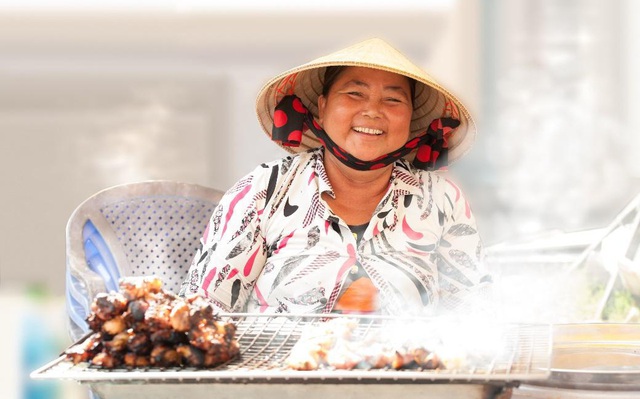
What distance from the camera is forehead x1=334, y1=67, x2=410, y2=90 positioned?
255cm

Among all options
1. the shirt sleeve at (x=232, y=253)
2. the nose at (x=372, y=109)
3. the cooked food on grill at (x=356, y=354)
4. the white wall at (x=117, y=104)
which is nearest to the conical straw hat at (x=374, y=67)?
the nose at (x=372, y=109)

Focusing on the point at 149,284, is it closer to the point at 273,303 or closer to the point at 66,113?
the point at 273,303

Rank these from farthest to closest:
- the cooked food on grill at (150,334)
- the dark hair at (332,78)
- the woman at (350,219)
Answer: the dark hair at (332,78) < the woman at (350,219) < the cooked food on grill at (150,334)

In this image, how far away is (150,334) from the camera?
1.69 m

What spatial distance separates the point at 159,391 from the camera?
159cm

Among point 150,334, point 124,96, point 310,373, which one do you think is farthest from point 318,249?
point 124,96

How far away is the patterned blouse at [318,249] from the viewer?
8.05ft

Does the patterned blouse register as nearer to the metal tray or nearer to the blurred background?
the metal tray

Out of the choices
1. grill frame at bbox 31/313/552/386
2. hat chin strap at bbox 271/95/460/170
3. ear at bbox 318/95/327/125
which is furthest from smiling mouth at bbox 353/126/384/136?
grill frame at bbox 31/313/552/386

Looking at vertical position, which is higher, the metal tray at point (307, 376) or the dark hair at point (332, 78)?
the dark hair at point (332, 78)

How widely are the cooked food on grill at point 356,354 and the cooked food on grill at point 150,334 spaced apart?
15cm

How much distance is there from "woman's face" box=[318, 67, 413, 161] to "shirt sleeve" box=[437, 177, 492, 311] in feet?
0.88

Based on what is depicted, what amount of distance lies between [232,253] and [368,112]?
520 millimetres

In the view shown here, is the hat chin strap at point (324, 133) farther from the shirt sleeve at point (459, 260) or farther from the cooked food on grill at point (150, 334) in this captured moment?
the cooked food on grill at point (150, 334)
